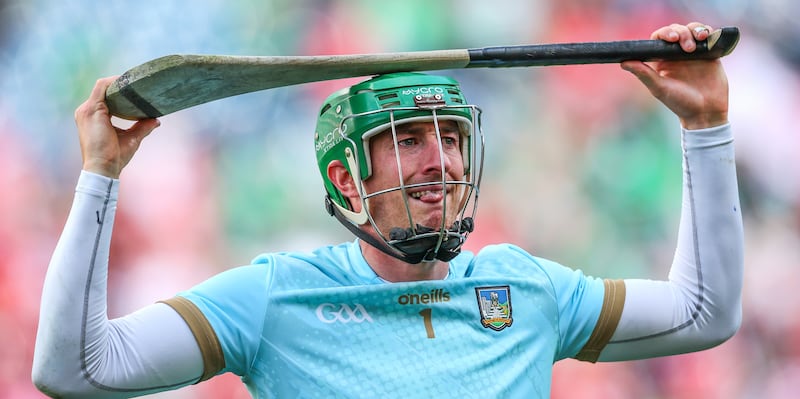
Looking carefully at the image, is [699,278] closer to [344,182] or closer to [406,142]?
[406,142]

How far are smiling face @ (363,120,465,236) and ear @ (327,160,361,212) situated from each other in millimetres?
75

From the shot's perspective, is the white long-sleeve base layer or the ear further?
the ear

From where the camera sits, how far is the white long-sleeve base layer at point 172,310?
1872 mm

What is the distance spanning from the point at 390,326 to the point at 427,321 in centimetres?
9

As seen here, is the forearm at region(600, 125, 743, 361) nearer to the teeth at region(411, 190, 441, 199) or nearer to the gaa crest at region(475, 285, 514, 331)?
the gaa crest at region(475, 285, 514, 331)

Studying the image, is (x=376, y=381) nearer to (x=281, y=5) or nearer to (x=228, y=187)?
(x=228, y=187)

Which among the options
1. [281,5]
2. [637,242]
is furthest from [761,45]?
[281,5]

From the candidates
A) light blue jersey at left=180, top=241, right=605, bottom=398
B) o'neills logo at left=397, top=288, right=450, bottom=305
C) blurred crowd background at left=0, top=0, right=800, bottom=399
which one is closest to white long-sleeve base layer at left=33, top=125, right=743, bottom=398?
light blue jersey at left=180, top=241, right=605, bottom=398

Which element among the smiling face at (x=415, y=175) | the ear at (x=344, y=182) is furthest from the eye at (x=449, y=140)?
the ear at (x=344, y=182)

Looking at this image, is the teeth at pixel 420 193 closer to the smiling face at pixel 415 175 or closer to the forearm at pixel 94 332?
the smiling face at pixel 415 175

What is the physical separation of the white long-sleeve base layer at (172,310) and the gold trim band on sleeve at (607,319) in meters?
0.02

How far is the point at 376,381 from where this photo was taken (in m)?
2.04

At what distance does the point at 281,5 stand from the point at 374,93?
1817 millimetres

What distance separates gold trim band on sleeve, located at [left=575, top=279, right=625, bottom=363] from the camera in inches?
90.0
